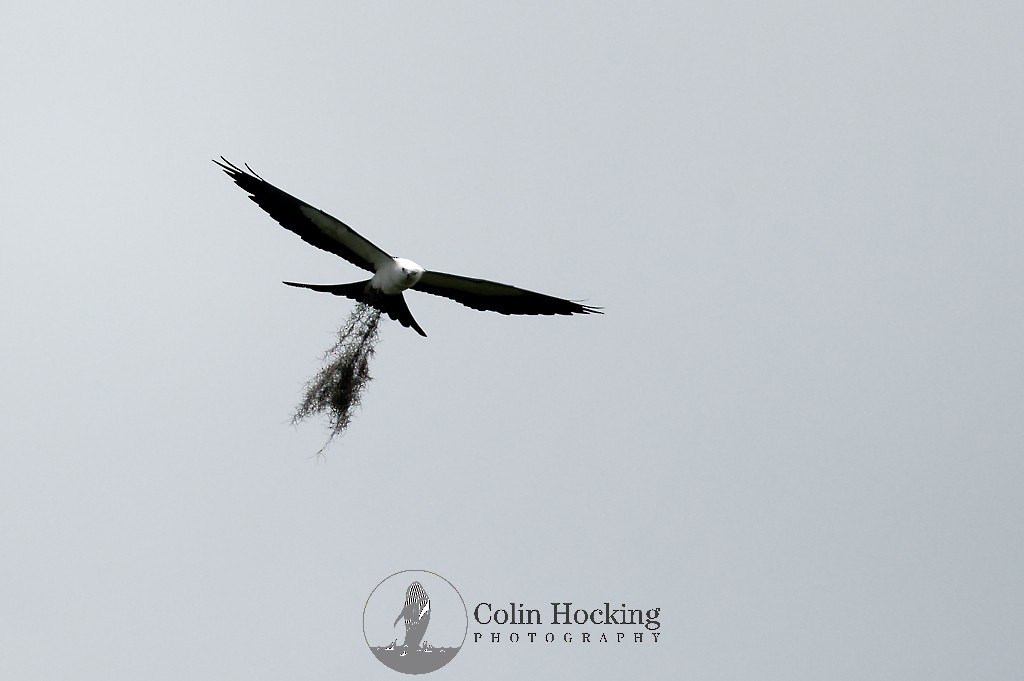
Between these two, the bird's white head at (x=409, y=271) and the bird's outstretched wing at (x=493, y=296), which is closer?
the bird's white head at (x=409, y=271)

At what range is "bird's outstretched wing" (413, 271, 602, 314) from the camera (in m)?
21.7

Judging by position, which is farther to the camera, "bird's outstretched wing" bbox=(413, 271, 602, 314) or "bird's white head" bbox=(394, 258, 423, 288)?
"bird's outstretched wing" bbox=(413, 271, 602, 314)

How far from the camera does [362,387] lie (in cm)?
1953

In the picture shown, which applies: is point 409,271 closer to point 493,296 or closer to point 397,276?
point 397,276

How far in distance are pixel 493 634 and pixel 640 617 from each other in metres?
3.44

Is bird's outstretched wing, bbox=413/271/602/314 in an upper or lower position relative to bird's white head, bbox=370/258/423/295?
upper

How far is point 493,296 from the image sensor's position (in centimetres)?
2220

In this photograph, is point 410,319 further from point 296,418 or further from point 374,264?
point 296,418

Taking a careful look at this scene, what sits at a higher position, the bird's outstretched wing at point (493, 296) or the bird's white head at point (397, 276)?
the bird's outstretched wing at point (493, 296)

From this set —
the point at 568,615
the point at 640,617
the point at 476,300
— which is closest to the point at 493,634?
the point at 568,615

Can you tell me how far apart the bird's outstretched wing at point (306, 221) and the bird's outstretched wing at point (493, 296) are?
3.83 feet

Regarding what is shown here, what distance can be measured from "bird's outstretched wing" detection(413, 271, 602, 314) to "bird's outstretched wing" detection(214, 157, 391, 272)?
3.83ft

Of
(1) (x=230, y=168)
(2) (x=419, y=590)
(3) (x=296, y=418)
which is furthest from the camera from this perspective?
(2) (x=419, y=590)

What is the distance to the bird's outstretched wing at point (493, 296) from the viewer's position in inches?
854
